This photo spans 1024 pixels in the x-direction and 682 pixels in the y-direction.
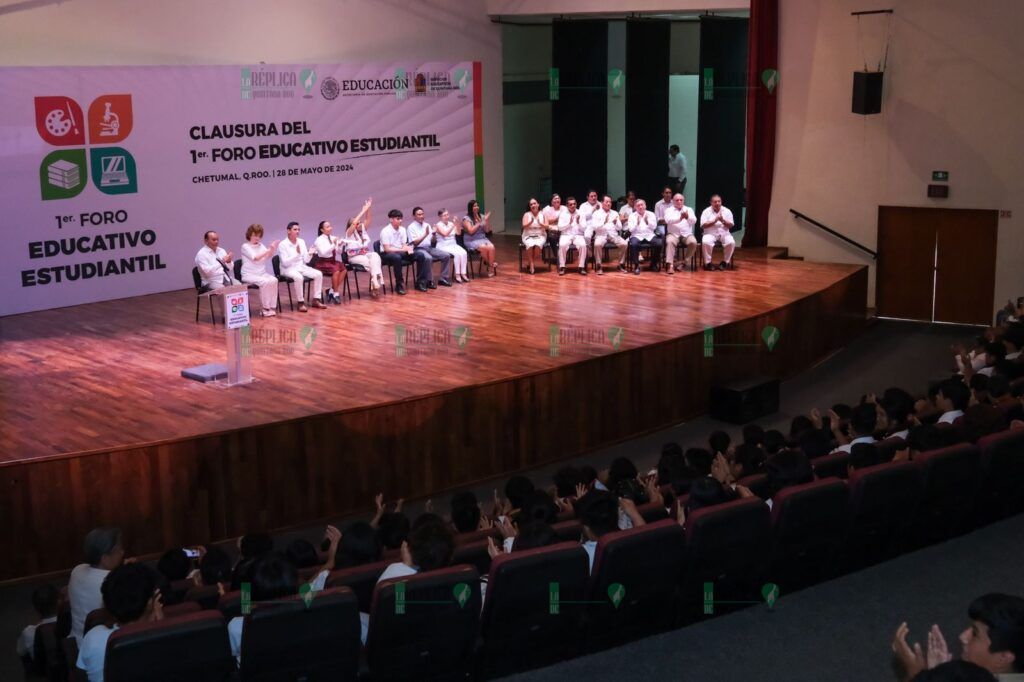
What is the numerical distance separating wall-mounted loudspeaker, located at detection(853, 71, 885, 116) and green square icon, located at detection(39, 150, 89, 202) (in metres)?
8.09

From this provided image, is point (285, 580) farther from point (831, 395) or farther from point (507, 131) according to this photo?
point (507, 131)

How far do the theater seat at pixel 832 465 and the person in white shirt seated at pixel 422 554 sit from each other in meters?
2.07

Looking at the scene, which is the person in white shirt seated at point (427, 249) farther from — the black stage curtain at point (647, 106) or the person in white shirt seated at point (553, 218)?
the black stage curtain at point (647, 106)

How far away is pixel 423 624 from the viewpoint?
3.84 m

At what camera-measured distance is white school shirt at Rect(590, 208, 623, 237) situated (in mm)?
11945

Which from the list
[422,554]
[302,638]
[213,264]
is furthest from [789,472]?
[213,264]

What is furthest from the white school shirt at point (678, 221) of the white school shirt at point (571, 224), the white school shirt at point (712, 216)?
the white school shirt at point (571, 224)

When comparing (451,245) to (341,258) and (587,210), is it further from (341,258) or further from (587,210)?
(587,210)

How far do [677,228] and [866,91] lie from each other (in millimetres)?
2534

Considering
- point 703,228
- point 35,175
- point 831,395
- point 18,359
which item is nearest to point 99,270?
point 35,175

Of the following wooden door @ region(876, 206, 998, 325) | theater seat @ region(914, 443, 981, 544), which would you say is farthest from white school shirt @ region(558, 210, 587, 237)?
theater seat @ region(914, 443, 981, 544)

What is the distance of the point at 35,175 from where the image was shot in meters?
10.3

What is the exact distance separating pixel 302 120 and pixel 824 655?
31.5 feet

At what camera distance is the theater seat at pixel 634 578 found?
163 inches
